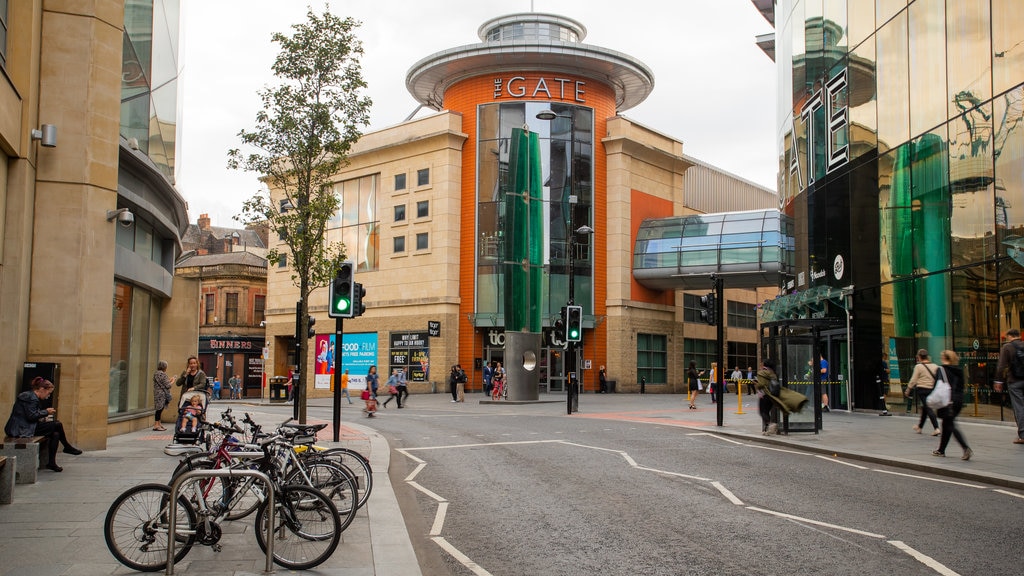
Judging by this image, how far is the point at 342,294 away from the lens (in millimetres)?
15383

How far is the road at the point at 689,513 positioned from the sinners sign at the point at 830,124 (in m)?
15.0

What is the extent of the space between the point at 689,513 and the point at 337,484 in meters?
3.76

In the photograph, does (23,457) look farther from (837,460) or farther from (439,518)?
(837,460)

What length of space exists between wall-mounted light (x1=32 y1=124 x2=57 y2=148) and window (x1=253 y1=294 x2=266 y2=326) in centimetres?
5697

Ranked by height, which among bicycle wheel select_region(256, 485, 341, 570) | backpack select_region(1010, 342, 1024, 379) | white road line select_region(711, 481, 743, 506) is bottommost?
white road line select_region(711, 481, 743, 506)

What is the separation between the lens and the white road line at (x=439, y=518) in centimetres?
892

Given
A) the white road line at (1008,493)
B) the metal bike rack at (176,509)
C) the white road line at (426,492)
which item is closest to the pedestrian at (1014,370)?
the white road line at (1008,493)

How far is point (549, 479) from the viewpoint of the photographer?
1228 centimetres

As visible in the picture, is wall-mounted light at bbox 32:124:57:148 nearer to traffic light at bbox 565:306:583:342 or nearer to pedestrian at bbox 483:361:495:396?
traffic light at bbox 565:306:583:342

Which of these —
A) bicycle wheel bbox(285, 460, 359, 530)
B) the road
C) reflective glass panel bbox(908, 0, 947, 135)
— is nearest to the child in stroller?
the road

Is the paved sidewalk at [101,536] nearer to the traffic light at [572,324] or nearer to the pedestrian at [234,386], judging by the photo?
the traffic light at [572,324]

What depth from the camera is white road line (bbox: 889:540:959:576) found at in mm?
6948

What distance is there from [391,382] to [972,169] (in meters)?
20.3

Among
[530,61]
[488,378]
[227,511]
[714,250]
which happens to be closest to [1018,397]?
[227,511]
